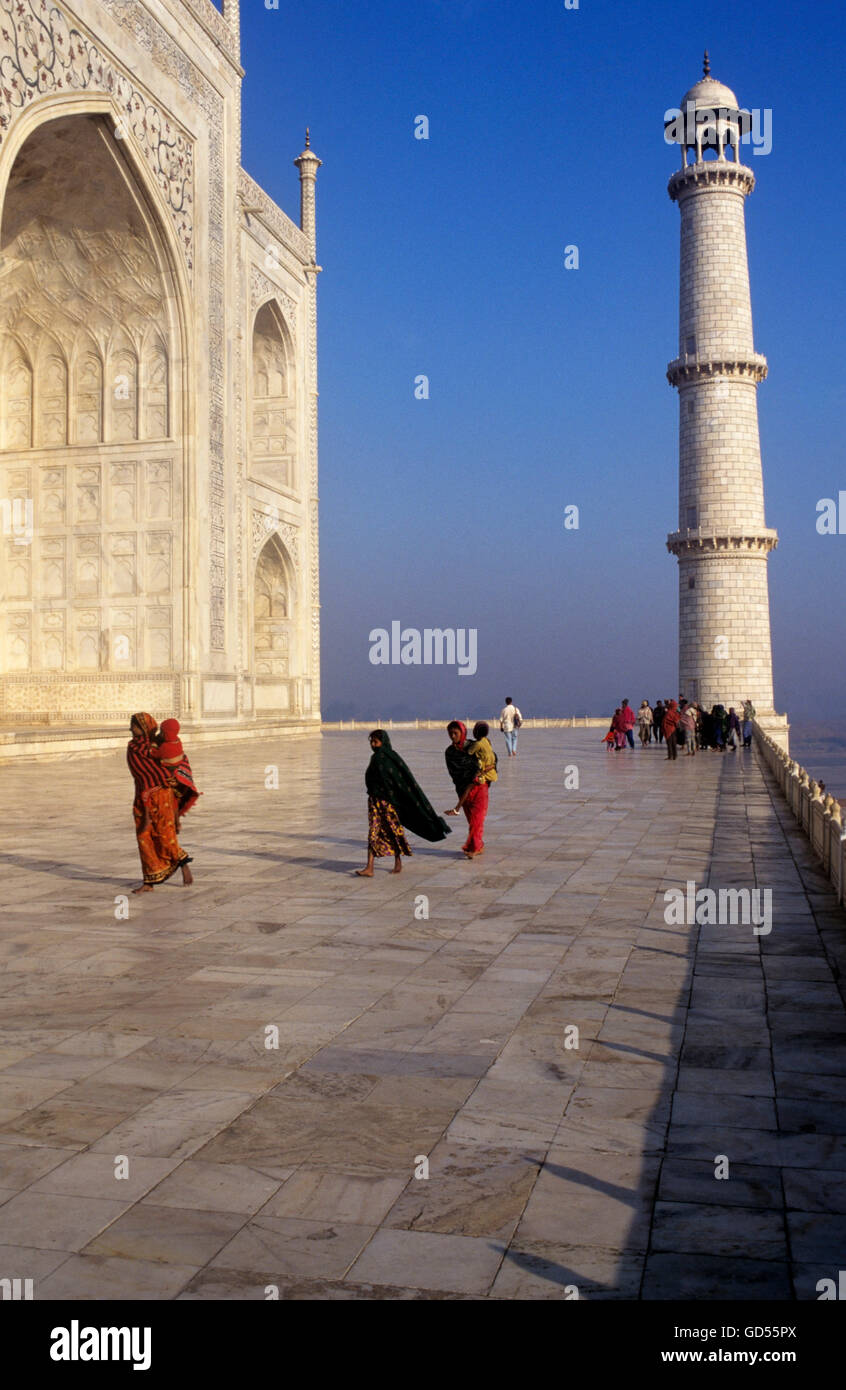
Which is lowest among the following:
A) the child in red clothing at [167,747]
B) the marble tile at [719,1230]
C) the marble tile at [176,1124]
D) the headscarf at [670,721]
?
the marble tile at [719,1230]

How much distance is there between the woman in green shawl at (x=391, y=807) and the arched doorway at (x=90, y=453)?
15513 millimetres

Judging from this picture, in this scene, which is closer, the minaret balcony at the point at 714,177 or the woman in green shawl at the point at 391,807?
the woman in green shawl at the point at 391,807

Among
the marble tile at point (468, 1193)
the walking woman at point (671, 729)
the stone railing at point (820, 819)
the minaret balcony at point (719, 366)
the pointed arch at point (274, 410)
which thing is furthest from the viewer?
the minaret balcony at point (719, 366)

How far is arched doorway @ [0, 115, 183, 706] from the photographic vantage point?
73.3 feet

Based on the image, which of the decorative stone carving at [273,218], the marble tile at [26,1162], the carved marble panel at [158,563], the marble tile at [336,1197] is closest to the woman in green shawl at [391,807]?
the marble tile at [26,1162]

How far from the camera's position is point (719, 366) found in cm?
3388

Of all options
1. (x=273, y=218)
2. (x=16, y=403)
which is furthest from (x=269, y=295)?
(x=16, y=403)

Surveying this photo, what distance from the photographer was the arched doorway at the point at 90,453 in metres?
22.3

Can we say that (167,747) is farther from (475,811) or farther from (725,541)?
(725,541)

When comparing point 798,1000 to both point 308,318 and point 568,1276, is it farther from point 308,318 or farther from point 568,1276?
point 308,318

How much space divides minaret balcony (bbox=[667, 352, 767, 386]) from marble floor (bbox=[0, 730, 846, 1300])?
29.2 meters

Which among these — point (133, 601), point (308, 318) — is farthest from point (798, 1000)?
point (308, 318)

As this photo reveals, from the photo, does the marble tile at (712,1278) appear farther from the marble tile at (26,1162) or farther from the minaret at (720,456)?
the minaret at (720,456)

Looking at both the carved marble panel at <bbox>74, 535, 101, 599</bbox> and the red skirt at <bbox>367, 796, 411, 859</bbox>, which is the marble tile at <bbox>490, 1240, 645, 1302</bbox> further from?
the carved marble panel at <bbox>74, 535, 101, 599</bbox>
